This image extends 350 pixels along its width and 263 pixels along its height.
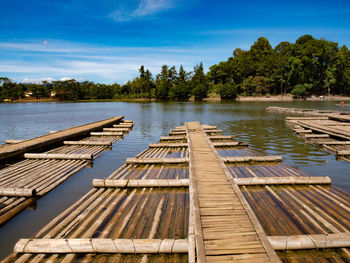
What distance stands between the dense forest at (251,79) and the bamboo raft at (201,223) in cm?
8454

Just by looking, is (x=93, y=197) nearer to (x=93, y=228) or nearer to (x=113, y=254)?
(x=93, y=228)

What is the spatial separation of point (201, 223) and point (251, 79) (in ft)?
309

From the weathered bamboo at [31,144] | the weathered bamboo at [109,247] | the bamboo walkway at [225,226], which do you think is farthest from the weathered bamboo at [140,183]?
the weathered bamboo at [31,144]

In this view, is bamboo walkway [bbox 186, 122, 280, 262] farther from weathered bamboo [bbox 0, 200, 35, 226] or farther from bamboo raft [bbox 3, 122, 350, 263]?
weathered bamboo [bbox 0, 200, 35, 226]

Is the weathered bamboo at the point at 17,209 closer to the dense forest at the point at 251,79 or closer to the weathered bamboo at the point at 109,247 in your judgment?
the weathered bamboo at the point at 109,247

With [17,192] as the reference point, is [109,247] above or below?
below

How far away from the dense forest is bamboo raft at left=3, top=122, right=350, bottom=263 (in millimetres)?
84544

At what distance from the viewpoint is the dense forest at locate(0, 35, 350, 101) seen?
8181 centimetres

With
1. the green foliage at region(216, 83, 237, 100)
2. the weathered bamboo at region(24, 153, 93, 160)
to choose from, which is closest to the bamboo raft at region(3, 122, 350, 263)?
the weathered bamboo at region(24, 153, 93, 160)

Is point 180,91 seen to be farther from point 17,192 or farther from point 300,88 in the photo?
point 17,192

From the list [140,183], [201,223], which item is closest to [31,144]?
[140,183]

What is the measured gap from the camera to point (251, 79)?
89.6 metres

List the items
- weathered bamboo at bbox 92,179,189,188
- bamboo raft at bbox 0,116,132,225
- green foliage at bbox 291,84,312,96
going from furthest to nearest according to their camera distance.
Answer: green foliage at bbox 291,84,312,96, weathered bamboo at bbox 92,179,189,188, bamboo raft at bbox 0,116,132,225

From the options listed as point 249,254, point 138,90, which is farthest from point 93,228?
point 138,90
